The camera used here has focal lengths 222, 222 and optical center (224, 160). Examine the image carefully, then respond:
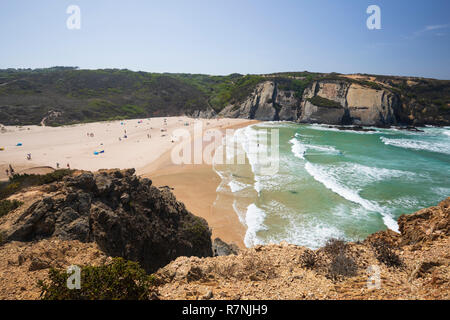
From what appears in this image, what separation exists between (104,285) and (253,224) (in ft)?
38.7

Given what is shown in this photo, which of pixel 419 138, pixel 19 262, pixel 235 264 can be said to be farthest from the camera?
pixel 419 138

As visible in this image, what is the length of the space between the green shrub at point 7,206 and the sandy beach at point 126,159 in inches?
361

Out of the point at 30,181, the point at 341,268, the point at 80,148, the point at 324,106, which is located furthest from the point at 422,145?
the point at 80,148

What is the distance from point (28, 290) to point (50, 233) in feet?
7.17

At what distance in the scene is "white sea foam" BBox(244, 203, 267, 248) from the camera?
13.1 metres

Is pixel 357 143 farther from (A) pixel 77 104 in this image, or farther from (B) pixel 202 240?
(A) pixel 77 104

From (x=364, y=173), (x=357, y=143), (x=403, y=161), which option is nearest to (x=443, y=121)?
(x=357, y=143)

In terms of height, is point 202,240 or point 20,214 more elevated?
point 20,214

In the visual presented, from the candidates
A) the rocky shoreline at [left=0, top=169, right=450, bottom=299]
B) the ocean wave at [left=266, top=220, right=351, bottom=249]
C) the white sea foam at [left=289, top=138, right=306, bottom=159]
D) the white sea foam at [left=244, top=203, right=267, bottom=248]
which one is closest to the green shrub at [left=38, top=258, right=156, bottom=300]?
the rocky shoreline at [left=0, top=169, right=450, bottom=299]

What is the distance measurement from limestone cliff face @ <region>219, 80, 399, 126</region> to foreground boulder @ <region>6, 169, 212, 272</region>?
222 ft

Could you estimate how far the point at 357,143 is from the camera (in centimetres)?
4181

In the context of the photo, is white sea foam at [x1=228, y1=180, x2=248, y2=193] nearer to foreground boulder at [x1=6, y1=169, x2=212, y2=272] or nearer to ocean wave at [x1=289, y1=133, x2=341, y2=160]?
foreground boulder at [x1=6, y1=169, x2=212, y2=272]

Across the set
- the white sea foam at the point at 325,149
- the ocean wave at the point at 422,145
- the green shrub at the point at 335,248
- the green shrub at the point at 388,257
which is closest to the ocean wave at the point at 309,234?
the green shrub at the point at 335,248

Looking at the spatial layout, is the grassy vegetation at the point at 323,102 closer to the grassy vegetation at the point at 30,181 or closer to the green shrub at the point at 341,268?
the green shrub at the point at 341,268
